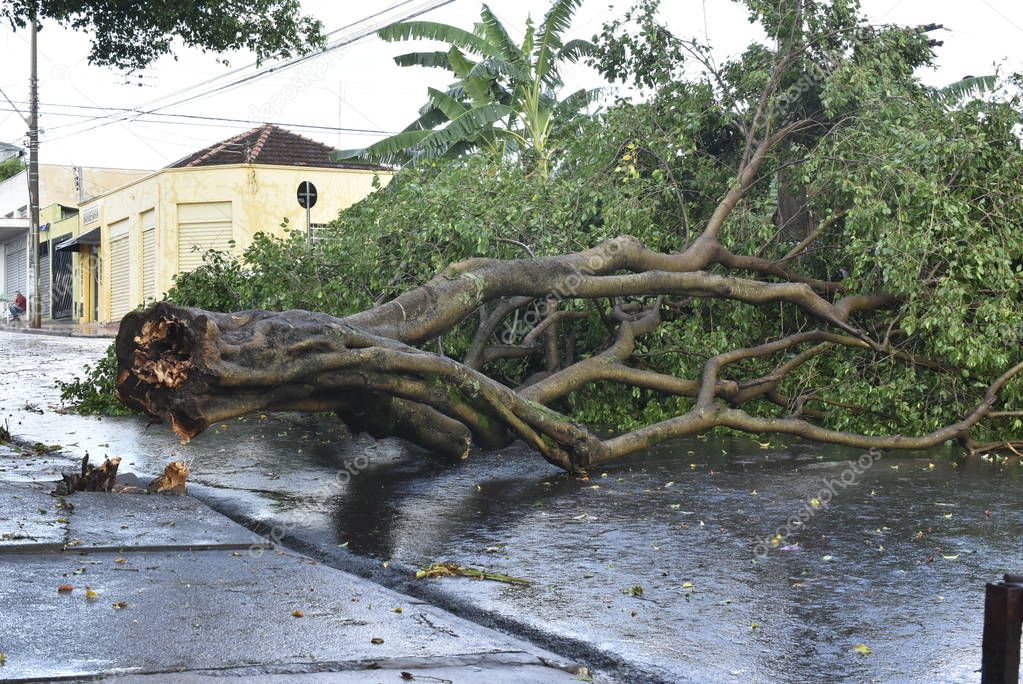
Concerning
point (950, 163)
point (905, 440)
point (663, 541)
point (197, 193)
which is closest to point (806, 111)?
point (950, 163)

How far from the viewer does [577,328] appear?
12266mm

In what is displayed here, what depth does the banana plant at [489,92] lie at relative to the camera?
76.0 ft

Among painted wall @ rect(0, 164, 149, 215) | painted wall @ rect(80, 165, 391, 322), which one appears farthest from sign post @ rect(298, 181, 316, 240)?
painted wall @ rect(0, 164, 149, 215)

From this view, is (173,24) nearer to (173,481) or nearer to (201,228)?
(173,481)

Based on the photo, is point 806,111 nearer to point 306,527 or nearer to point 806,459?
point 806,459

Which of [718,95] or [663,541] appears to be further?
[718,95]

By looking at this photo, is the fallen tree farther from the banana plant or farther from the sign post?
the sign post

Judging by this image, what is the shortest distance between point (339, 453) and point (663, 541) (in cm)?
441

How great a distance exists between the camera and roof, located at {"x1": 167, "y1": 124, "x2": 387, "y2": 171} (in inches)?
1446

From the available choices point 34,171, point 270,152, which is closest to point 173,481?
point 270,152

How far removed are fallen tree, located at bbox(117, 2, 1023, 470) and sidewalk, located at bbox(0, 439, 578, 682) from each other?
1.01 metres

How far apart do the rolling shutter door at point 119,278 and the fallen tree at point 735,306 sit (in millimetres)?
30232

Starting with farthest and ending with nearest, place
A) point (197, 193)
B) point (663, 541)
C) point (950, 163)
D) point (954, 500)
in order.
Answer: point (197, 193) < point (950, 163) < point (954, 500) < point (663, 541)

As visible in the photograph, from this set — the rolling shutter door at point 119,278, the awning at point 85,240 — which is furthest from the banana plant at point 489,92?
the awning at point 85,240
